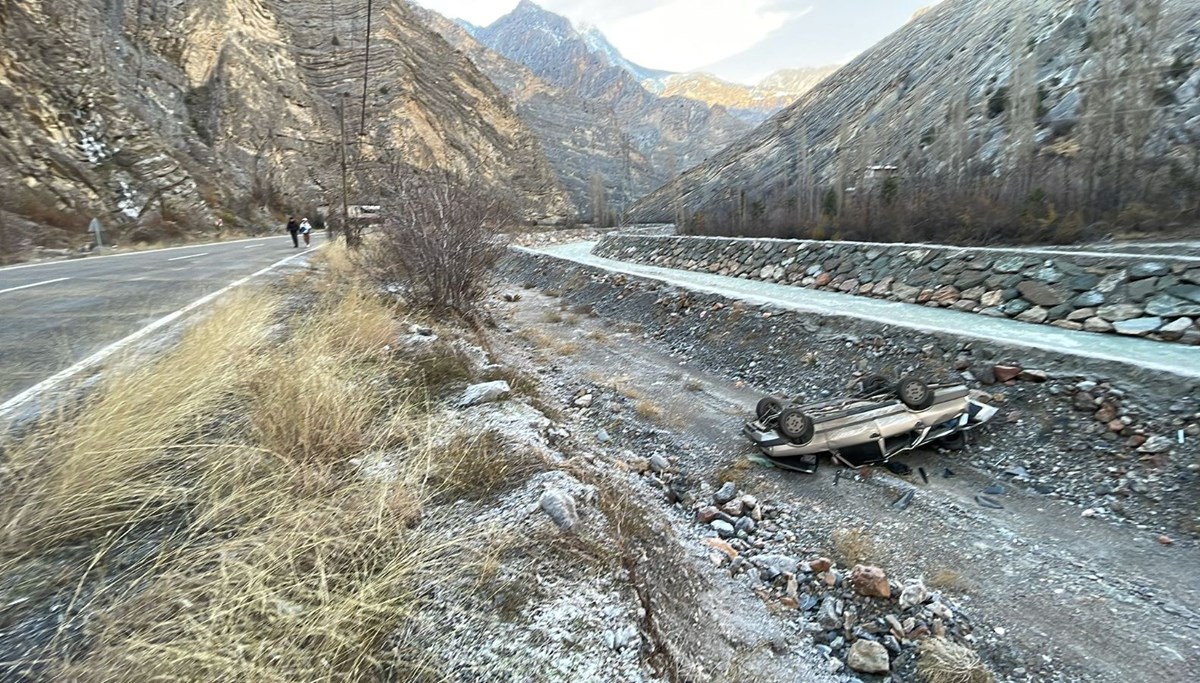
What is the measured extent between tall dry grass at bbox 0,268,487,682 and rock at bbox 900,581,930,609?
323 cm

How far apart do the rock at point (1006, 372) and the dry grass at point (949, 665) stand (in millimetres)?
4100

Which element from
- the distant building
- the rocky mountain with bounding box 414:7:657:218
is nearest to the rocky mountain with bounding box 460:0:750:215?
the rocky mountain with bounding box 414:7:657:218

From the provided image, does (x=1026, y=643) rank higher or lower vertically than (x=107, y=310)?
lower

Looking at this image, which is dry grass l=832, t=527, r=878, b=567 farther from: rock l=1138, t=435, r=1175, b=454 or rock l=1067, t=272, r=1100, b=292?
rock l=1067, t=272, r=1100, b=292

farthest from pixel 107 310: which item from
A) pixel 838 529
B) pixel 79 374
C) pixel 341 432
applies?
pixel 838 529

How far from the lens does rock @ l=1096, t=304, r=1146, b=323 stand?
22.9 ft

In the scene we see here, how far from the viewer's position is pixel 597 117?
110 meters

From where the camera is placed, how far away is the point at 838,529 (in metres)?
5.01

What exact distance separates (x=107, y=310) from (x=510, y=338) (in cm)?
692

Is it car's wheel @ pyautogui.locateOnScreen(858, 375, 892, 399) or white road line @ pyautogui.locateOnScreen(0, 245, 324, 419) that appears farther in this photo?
car's wheel @ pyautogui.locateOnScreen(858, 375, 892, 399)

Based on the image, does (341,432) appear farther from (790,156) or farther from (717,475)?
(790,156)

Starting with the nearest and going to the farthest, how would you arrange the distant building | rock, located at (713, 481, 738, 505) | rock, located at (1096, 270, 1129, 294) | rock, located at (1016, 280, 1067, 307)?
1. rock, located at (713, 481, 738, 505)
2. rock, located at (1096, 270, 1129, 294)
3. rock, located at (1016, 280, 1067, 307)
4. the distant building

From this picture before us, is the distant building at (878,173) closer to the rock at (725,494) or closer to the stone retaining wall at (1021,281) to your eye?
the stone retaining wall at (1021,281)

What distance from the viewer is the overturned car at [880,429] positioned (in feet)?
19.9
